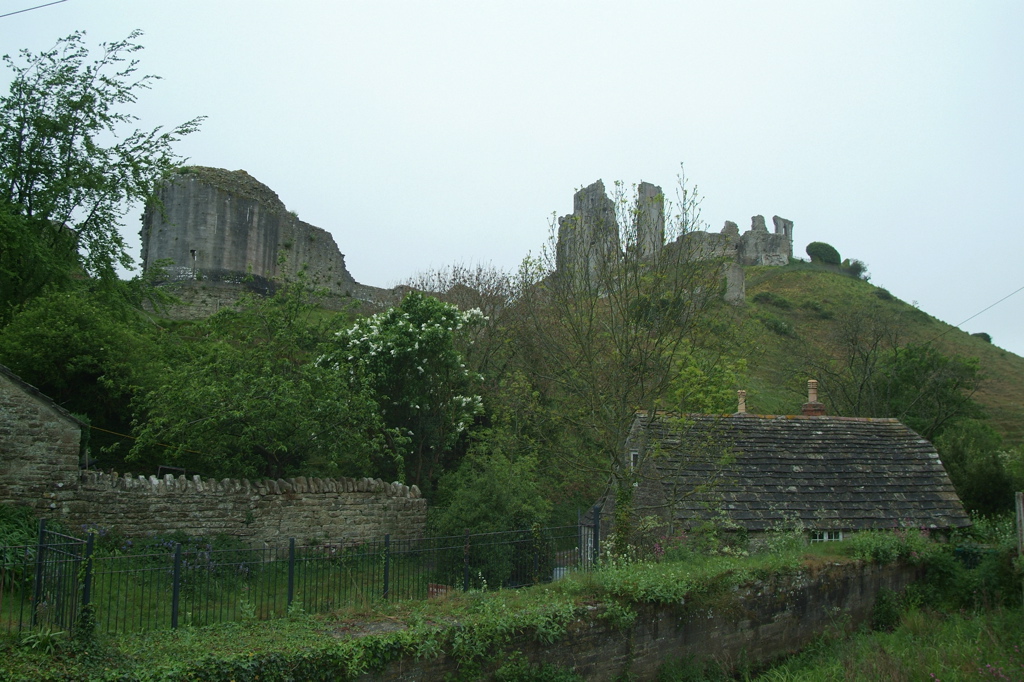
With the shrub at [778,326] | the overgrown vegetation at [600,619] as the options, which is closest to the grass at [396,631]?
the overgrown vegetation at [600,619]

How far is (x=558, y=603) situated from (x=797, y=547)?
6408 millimetres

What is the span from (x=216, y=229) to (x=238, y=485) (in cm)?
2240

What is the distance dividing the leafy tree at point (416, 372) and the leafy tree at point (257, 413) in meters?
1.34

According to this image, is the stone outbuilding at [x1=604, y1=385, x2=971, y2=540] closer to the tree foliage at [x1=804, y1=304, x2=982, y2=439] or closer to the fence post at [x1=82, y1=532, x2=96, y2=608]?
the fence post at [x1=82, y1=532, x2=96, y2=608]

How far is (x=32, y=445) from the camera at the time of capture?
11.9 metres

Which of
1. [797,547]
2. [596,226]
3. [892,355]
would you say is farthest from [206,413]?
[892,355]

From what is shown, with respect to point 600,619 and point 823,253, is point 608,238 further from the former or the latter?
point 823,253

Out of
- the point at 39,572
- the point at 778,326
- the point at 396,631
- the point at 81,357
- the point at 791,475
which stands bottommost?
the point at 396,631

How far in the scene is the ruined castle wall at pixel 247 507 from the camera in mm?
12195

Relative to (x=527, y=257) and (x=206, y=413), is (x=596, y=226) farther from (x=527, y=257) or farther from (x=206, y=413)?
(x=206, y=413)

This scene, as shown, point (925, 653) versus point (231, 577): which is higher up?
point (231, 577)

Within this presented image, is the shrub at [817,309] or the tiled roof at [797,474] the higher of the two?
the shrub at [817,309]

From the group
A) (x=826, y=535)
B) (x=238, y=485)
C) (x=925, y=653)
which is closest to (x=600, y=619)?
(x=925, y=653)

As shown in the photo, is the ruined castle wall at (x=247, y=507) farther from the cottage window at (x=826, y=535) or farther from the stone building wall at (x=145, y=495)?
the cottage window at (x=826, y=535)
